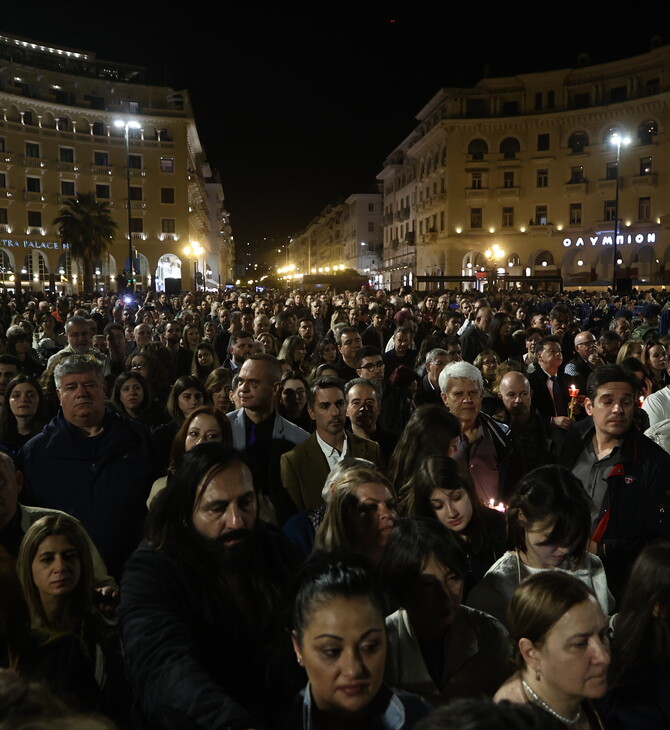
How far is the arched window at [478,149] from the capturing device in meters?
57.4

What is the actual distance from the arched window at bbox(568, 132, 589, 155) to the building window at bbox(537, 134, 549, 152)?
1.70 meters

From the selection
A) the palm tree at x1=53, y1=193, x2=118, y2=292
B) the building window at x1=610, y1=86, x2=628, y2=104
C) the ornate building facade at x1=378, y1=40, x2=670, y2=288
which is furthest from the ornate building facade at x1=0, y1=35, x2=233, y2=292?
the building window at x1=610, y1=86, x2=628, y2=104

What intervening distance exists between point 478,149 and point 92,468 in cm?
5718

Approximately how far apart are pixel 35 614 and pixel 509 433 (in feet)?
12.1

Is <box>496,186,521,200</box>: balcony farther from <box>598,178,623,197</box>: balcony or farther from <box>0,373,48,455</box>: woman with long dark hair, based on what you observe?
<box>0,373,48,455</box>: woman with long dark hair

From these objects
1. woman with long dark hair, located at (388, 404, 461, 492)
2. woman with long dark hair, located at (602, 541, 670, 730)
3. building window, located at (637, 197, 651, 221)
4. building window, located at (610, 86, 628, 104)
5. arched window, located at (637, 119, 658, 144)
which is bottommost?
woman with long dark hair, located at (602, 541, 670, 730)

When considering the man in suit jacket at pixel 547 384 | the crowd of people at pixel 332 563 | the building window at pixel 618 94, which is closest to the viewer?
the crowd of people at pixel 332 563

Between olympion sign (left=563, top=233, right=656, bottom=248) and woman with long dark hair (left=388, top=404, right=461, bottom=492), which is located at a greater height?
olympion sign (left=563, top=233, right=656, bottom=248)

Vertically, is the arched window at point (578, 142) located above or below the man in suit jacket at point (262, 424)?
above

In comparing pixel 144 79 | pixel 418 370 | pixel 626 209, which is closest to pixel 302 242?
pixel 144 79

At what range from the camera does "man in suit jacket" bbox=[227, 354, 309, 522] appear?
18.2 ft

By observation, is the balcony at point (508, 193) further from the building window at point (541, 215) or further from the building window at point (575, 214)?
the building window at point (575, 214)

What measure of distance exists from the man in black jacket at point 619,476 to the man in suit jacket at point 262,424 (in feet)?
6.86

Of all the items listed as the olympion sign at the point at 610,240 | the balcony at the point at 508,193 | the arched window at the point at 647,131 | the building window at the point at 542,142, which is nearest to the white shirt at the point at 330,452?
the olympion sign at the point at 610,240
